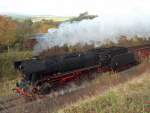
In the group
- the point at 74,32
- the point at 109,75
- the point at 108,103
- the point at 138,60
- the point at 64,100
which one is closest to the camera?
the point at 108,103

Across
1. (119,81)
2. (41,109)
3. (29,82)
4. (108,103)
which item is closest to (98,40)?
(119,81)

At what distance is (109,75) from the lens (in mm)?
20234

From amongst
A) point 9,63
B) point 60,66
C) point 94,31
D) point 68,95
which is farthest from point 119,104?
point 9,63

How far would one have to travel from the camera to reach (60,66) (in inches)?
714

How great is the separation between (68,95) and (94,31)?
27.2 feet

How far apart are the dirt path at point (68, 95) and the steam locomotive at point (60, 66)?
2.33 ft

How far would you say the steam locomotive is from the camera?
17.1m

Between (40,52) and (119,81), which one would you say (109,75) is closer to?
(119,81)

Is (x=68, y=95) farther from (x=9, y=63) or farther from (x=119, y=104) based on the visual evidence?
(x=9, y=63)

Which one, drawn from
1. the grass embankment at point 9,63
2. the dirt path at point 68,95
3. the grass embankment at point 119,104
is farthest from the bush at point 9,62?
the grass embankment at point 119,104

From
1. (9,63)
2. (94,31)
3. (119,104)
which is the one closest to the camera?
(119,104)

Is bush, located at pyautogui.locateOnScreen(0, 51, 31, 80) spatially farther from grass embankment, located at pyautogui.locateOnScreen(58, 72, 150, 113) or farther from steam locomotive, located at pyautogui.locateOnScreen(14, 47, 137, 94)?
grass embankment, located at pyautogui.locateOnScreen(58, 72, 150, 113)

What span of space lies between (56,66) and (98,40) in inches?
317

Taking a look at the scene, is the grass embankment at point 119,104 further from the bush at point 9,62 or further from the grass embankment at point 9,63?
the bush at point 9,62
